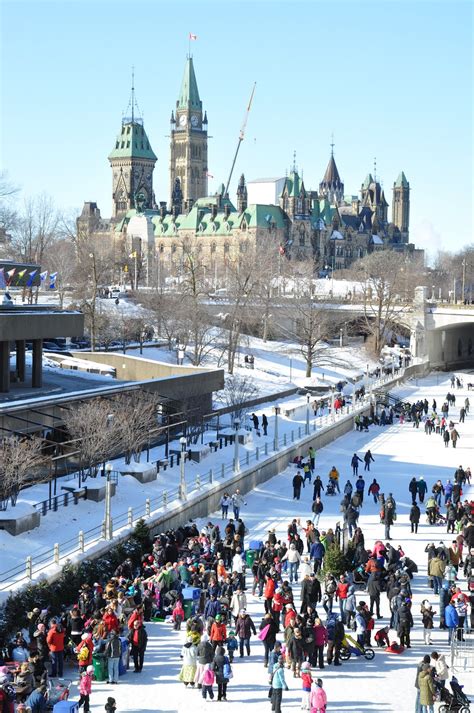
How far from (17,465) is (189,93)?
162 m

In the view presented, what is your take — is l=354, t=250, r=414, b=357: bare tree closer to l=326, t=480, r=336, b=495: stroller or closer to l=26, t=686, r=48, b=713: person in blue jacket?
l=326, t=480, r=336, b=495: stroller

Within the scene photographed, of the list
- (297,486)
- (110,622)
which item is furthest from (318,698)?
(297,486)

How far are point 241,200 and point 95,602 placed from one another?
13194 centimetres

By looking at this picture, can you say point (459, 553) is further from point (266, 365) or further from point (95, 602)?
point (266, 365)

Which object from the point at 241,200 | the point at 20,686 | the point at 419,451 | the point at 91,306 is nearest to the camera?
the point at 20,686

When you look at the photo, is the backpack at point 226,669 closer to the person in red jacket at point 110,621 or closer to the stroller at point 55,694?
the person in red jacket at point 110,621

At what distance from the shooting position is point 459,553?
21422 mm

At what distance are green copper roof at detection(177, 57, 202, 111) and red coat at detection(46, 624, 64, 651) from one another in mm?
169446

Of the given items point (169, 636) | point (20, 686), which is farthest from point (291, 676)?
point (20, 686)

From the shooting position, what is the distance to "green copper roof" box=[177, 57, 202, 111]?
178 metres

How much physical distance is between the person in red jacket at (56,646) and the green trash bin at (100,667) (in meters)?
0.47

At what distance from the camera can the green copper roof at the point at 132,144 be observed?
171375 mm

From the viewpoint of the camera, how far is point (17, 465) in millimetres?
23750

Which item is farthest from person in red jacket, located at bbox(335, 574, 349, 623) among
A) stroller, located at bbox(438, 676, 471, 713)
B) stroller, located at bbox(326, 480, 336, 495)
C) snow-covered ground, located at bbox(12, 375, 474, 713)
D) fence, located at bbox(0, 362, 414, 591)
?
stroller, located at bbox(326, 480, 336, 495)
